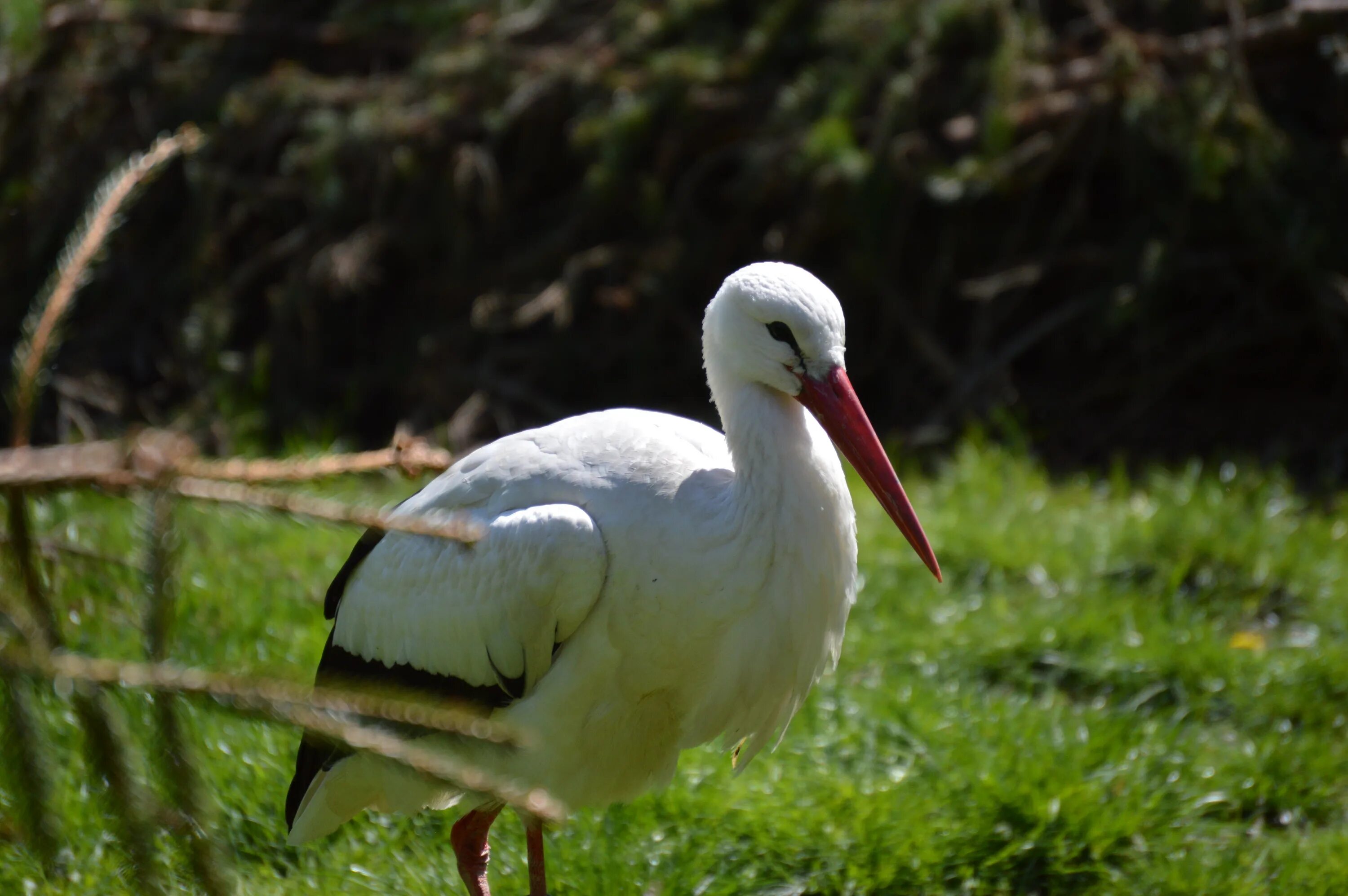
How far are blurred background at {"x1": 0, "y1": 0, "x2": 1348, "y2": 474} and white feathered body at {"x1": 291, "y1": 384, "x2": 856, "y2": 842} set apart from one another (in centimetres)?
302

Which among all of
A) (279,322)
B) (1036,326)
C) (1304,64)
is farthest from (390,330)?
(1304,64)

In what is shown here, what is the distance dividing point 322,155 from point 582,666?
168 inches

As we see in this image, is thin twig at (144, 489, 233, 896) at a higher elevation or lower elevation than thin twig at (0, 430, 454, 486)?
lower

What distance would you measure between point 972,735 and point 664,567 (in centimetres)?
137

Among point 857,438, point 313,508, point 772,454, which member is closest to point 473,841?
point 772,454

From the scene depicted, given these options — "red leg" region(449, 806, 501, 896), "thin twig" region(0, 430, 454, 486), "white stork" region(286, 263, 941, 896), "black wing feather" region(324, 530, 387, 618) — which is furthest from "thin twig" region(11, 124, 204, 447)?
"red leg" region(449, 806, 501, 896)

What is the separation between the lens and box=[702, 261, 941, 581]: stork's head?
2686 mm

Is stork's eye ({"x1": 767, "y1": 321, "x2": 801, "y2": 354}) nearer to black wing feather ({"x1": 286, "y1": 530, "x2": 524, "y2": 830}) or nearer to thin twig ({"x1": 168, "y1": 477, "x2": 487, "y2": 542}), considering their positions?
black wing feather ({"x1": 286, "y1": 530, "x2": 524, "y2": 830})

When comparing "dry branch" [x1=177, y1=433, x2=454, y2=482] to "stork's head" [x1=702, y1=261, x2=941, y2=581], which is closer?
"dry branch" [x1=177, y1=433, x2=454, y2=482]

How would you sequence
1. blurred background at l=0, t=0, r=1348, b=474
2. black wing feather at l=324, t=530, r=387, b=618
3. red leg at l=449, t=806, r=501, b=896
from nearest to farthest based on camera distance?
1. red leg at l=449, t=806, r=501, b=896
2. black wing feather at l=324, t=530, r=387, b=618
3. blurred background at l=0, t=0, r=1348, b=474

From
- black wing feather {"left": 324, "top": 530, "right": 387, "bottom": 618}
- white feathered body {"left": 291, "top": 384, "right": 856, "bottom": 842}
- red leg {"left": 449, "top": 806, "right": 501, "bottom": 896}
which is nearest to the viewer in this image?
white feathered body {"left": 291, "top": 384, "right": 856, "bottom": 842}

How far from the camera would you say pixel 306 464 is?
124 cm

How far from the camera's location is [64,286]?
1.33m

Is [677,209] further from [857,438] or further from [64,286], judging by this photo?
[64,286]
